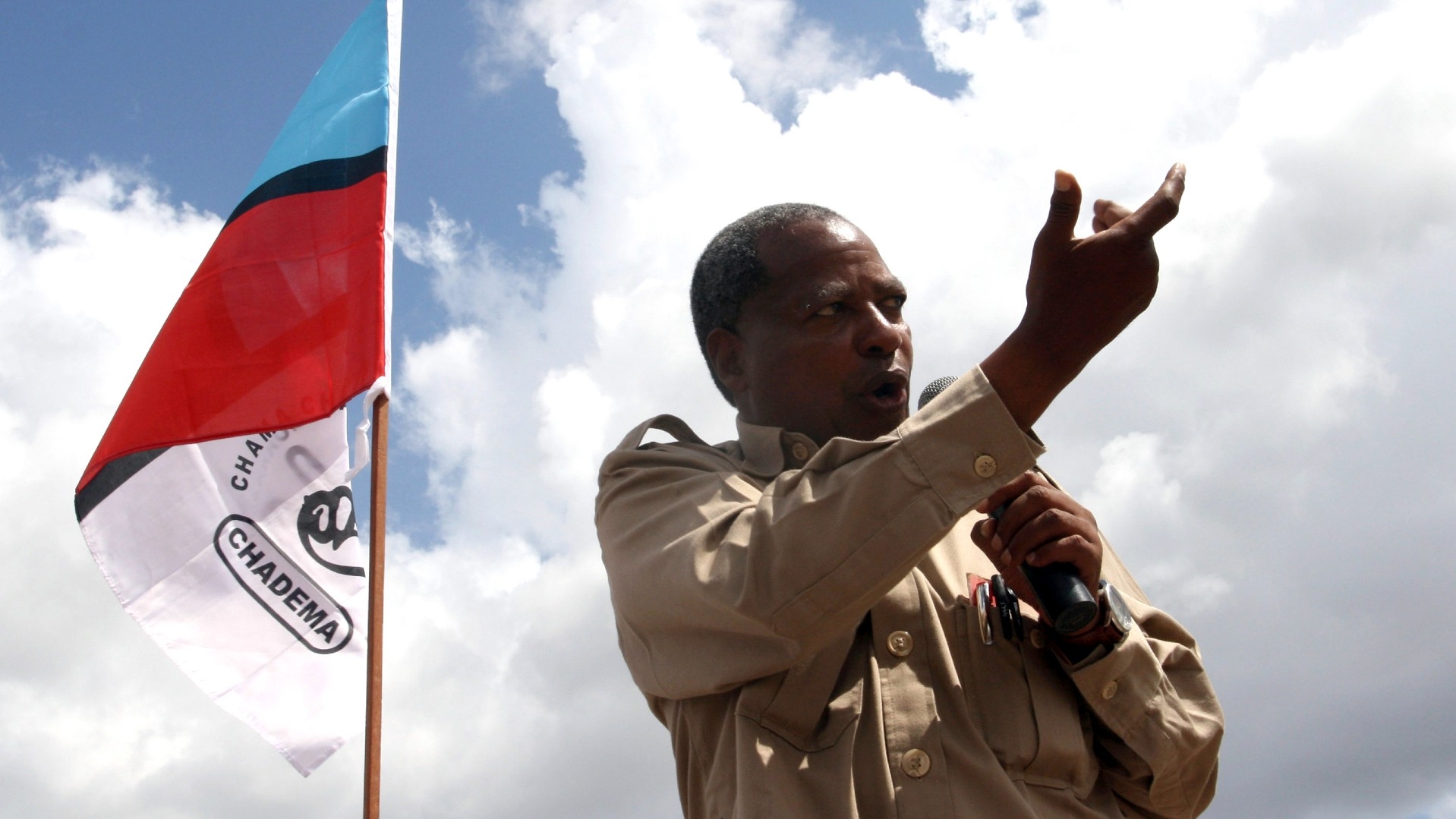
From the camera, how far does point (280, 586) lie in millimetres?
7168

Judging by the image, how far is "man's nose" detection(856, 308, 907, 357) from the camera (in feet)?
11.7

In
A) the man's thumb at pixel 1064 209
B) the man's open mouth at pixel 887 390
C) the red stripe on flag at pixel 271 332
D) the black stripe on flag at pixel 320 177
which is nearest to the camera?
the man's thumb at pixel 1064 209

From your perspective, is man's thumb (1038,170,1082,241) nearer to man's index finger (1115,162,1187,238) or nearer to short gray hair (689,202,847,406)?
man's index finger (1115,162,1187,238)

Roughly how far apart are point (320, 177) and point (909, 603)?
5.69 metres

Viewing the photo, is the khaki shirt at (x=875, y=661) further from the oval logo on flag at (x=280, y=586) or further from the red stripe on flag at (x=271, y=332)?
the oval logo on flag at (x=280, y=586)

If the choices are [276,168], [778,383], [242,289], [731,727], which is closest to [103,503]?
[242,289]

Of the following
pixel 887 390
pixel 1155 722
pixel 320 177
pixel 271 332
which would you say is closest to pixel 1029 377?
pixel 1155 722

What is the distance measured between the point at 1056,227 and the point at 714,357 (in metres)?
1.89

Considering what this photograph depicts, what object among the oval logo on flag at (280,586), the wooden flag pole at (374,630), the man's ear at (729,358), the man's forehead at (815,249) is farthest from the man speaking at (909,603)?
the oval logo on flag at (280,586)

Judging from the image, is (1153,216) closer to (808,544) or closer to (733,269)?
(808,544)

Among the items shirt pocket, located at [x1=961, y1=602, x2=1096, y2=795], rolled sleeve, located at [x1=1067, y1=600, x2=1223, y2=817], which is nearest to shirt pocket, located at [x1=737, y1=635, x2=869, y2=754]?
shirt pocket, located at [x1=961, y1=602, x2=1096, y2=795]

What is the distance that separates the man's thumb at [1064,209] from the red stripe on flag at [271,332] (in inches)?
187

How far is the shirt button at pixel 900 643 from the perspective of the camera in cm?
290

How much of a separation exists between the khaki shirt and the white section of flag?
4.45m
